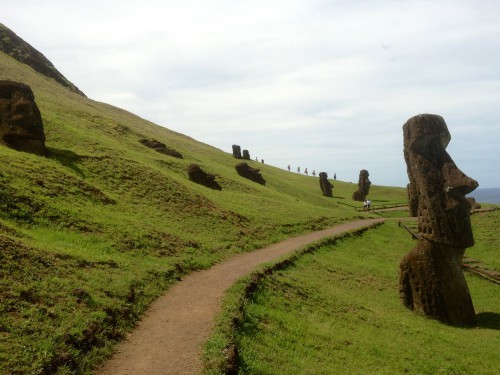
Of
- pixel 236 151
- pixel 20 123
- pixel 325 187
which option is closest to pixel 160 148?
pixel 20 123

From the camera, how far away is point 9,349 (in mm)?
9391

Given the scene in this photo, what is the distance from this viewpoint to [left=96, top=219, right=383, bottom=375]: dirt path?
10.2 m

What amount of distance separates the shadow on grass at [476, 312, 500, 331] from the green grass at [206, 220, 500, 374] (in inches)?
1.6

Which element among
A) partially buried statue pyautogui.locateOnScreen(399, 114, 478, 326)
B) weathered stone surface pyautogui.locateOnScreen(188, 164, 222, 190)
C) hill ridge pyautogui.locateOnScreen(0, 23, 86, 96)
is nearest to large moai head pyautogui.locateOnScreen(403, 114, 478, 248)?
partially buried statue pyautogui.locateOnScreen(399, 114, 478, 326)

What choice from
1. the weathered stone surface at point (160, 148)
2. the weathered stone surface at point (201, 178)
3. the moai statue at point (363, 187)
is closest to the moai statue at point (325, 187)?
the moai statue at point (363, 187)

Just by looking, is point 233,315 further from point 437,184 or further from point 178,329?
point 437,184

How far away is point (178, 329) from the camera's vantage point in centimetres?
1251

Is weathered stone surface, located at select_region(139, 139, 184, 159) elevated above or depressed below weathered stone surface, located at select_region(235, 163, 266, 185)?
above

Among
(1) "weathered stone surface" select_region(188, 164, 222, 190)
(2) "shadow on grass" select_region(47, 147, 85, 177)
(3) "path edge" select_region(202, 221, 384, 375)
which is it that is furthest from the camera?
(1) "weathered stone surface" select_region(188, 164, 222, 190)

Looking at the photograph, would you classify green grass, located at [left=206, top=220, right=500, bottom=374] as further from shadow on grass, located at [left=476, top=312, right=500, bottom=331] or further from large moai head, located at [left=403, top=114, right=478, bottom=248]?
large moai head, located at [left=403, top=114, right=478, bottom=248]

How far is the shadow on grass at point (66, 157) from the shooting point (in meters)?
30.1

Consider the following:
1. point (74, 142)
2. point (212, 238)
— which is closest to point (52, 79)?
point (74, 142)

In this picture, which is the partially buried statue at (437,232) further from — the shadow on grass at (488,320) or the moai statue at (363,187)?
the moai statue at (363,187)

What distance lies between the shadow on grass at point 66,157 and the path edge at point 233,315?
16.6m
